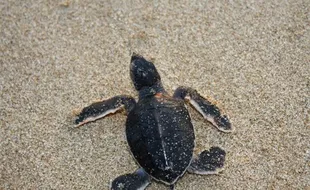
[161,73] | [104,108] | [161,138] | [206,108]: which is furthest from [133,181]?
[161,73]

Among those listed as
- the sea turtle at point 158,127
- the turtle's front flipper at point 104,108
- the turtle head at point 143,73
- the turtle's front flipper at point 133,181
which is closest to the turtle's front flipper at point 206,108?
the sea turtle at point 158,127

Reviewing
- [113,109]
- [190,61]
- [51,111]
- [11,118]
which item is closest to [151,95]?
[113,109]

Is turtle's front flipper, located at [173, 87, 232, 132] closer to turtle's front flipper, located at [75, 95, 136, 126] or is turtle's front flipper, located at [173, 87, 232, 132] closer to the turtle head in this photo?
the turtle head

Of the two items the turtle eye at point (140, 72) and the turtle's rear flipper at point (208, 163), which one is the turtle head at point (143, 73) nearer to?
the turtle eye at point (140, 72)

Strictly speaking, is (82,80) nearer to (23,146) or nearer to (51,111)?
(51,111)

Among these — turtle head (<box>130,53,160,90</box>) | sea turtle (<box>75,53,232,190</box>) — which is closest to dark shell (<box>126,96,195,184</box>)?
sea turtle (<box>75,53,232,190</box>)

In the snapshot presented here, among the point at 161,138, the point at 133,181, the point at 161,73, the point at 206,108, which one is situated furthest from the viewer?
the point at 161,73

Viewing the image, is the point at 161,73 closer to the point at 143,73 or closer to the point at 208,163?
the point at 143,73
